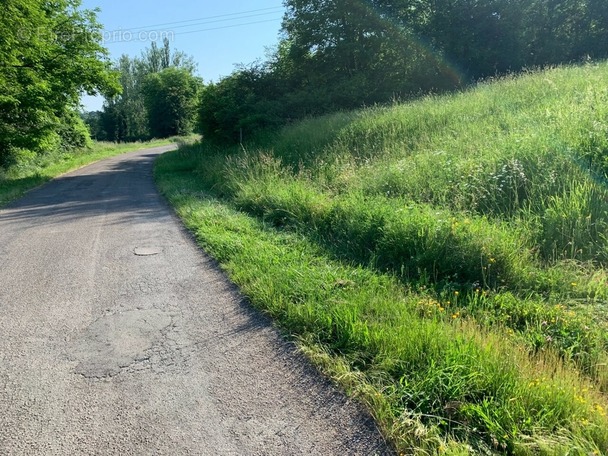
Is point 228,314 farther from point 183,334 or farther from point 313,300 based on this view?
point 313,300

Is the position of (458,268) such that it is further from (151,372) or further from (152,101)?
(152,101)

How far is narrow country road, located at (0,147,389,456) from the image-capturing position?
234 cm

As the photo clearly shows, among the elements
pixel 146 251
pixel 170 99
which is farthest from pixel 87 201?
pixel 170 99

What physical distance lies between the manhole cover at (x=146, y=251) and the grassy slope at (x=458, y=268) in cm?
72

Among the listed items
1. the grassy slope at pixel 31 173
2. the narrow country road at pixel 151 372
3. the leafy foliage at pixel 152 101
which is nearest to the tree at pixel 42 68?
the grassy slope at pixel 31 173

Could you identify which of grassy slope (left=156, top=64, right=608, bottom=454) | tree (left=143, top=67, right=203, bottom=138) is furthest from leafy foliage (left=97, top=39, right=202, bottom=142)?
grassy slope (left=156, top=64, right=608, bottom=454)

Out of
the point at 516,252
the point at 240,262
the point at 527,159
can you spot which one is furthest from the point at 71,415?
the point at 527,159

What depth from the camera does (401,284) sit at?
13.5ft

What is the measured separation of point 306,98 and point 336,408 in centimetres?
1797

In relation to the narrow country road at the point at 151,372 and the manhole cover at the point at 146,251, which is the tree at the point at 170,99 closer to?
the manhole cover at the point at 146,251

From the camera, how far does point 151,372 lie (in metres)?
3.01

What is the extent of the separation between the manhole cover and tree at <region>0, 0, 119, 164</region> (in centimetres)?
1289

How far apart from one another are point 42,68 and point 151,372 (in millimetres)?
18853

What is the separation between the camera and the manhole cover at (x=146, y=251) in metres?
6.03
